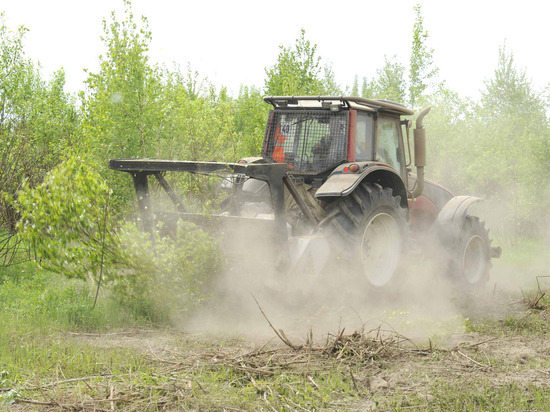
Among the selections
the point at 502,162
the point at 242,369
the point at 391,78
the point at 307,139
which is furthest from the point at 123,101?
the point at 391,78

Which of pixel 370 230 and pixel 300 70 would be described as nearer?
pixel 370 230

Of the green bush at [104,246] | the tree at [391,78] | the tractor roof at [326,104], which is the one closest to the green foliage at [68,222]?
the green bush at [104,246]

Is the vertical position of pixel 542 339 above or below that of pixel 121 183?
below

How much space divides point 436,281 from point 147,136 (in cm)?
536

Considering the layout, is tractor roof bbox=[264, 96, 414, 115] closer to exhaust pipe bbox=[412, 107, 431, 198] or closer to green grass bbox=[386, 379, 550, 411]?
exhaust pipe bbox=[412, 107, 431, 198]

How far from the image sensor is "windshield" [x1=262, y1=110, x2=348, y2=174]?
683 cm

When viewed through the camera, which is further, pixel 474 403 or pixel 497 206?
pixel 497 206

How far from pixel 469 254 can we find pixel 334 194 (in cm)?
346

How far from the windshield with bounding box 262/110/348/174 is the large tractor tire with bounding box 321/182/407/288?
0.62 m

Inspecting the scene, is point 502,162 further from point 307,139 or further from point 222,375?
point 222,375

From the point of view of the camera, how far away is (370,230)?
6.83 m

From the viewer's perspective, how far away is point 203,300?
5.89 meters

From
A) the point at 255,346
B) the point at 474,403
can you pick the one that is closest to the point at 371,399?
the point at 474,403

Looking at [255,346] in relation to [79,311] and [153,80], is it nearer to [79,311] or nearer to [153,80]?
[79,311]
